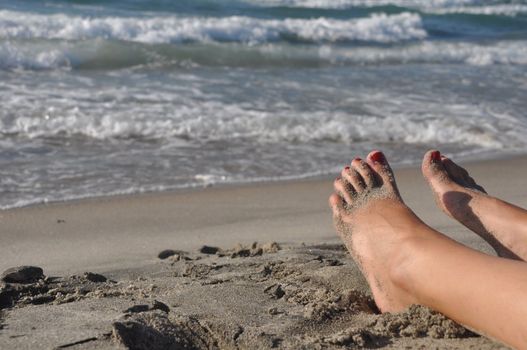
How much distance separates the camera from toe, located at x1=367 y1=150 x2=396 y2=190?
123 inches

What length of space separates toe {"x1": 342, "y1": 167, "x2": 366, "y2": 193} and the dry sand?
0.91 ft

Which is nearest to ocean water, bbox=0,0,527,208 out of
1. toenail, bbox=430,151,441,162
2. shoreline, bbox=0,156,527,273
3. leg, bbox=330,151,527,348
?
shoreline, bbox=0,156,527,273

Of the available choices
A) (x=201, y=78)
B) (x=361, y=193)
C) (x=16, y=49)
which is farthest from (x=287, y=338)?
(x=16, y=49)

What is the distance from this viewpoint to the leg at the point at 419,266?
2.14m

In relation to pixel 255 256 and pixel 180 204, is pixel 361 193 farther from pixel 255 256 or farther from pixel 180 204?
pixel 180 204

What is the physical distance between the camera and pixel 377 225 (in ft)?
9.13

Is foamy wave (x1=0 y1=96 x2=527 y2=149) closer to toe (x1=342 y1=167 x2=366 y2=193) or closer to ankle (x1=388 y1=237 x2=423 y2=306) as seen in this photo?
toe (x1=342 y1=167 x2=366 y2=193)

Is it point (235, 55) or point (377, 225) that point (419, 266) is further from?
point (235, 55)

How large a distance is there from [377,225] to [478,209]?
1.42ft

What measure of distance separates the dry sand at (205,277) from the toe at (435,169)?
337 millimetres

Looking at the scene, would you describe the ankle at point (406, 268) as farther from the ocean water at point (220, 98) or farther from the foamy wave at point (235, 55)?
the foamy wave at point (235, 55)

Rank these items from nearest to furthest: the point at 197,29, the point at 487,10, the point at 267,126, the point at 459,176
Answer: the point at 459,176 < the point at 267,126 < the point at 197,29 < the point at 487,10

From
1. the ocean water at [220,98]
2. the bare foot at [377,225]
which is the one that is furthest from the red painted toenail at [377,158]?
the ocean water at [220,98]

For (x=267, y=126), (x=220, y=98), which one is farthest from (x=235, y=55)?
(x=267, y=126)
